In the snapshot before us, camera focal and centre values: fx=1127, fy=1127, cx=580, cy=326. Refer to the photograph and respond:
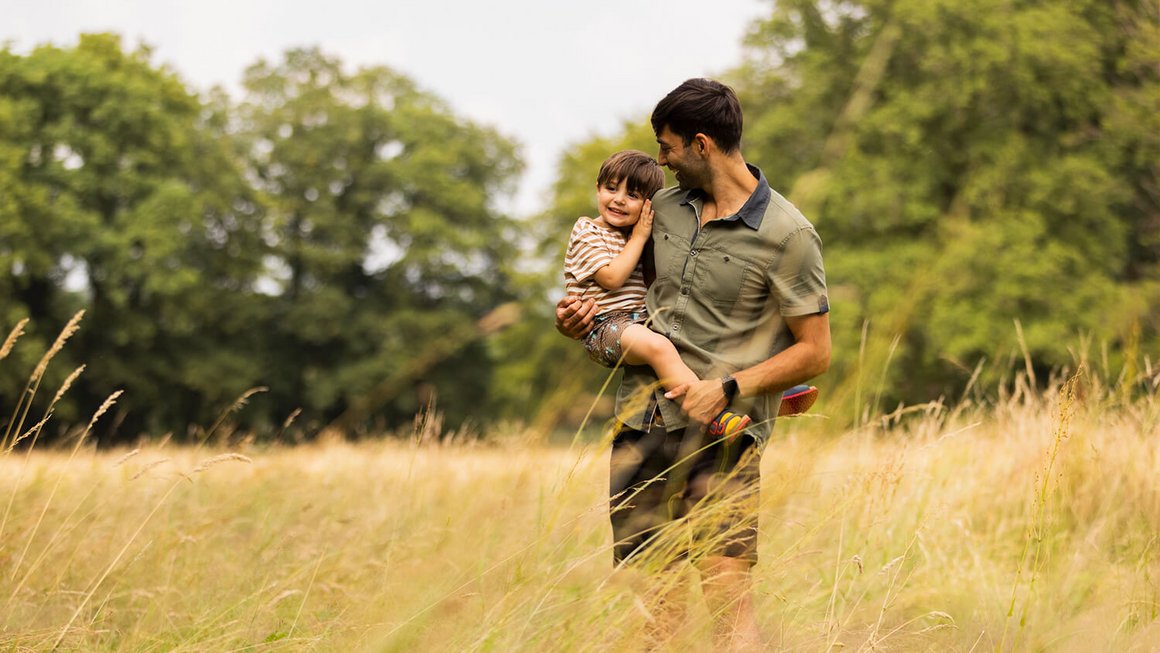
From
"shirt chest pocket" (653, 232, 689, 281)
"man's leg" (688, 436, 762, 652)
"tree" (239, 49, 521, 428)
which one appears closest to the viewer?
"man's leg" (688, 436, 762, 652)

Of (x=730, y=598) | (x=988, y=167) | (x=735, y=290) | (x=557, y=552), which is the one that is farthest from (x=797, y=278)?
(x=988, y=167)

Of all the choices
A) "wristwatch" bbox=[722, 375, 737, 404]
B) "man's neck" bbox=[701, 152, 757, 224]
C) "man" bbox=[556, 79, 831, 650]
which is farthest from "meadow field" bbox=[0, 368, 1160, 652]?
"man's neck" bbox=[701, 152, 757, 224]

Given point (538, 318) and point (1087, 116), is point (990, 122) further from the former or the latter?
A: point (538, 318)

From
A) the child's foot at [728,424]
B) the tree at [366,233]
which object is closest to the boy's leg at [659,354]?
the child's foot at [728,424]

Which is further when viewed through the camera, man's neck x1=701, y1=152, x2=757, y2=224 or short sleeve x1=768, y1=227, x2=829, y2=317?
man's neck x1=701, y1=152, x2=757, y2=224

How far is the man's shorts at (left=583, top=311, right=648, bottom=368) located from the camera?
312 cm

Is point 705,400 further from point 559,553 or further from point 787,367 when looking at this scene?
point 559,553

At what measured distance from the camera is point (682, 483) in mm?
3139

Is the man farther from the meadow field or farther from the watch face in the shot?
the meadow field

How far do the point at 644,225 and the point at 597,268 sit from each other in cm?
21

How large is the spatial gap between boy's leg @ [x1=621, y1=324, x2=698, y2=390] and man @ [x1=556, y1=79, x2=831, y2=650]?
0.05 meters

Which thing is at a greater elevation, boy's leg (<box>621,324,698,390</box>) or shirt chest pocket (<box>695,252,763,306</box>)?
shirt chest pocket (<box>695,252,763,306</box>)

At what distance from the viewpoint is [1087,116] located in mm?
21062

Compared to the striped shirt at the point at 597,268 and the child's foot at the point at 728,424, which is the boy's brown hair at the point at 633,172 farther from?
the child's foot at the point at 728,424
